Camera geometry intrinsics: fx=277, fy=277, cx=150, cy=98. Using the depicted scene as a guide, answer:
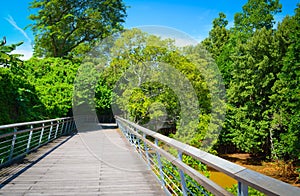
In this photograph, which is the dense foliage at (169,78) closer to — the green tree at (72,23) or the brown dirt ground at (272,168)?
the green tree at (72,23)

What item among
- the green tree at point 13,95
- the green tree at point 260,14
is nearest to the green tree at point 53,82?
the green tree at point 13,95

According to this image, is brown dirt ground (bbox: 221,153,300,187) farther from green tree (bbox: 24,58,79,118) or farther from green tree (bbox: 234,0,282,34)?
green tree (bbox: 24,58,79,118)

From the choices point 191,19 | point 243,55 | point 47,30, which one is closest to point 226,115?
point 243,55

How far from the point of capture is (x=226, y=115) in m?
20.9

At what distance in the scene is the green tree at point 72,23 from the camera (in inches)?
791

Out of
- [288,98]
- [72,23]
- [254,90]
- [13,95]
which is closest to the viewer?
[13,95]

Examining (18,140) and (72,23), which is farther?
(72,23)

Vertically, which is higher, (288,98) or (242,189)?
(288,98)

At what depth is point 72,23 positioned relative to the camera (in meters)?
21.3

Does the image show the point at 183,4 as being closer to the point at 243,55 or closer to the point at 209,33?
the point at 243,55

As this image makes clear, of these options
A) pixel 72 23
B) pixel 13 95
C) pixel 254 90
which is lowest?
pixel 13 95

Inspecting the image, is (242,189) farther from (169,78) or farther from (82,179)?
(169,78)

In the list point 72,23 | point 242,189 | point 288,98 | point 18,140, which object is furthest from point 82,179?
point 72,23

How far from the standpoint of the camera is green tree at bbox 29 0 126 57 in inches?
791
